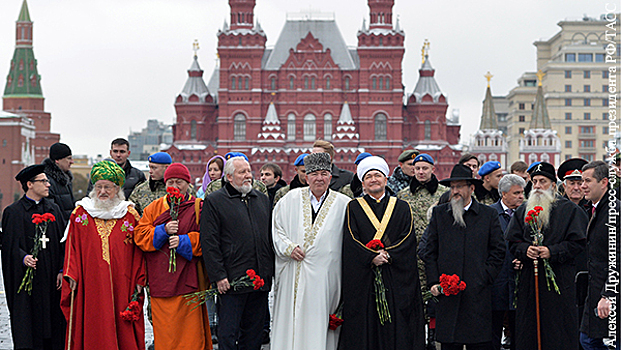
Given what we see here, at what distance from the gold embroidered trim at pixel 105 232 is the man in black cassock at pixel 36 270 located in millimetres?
766

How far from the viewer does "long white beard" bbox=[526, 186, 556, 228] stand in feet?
20.6

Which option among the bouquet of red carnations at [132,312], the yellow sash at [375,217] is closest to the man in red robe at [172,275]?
the bouquet of red carnations at [132,312]

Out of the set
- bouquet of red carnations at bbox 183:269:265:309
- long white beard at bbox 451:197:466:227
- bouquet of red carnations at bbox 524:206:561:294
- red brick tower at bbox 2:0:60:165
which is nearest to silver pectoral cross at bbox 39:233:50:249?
bouquet of red carnations at bbox 183:269:265:309

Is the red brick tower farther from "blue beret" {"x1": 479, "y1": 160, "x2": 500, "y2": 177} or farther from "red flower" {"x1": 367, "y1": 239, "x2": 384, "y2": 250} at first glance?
"red flower" {"x1": 367, "y1": 239, "x2": 384, "y2": 250}

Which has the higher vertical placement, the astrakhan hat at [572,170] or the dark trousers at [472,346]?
the astrakhan hat at [572,170]

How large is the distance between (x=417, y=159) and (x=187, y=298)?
9.42ft

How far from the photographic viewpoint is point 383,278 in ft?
19.5

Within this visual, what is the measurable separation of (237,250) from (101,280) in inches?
46.7

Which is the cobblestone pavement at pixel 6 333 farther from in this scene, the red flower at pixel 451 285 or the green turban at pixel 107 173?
the red flower at pixel 451 285

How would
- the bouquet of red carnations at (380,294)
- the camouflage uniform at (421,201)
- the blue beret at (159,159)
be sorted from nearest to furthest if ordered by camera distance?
the bouquet of red carnations at (380,294)
the camouflage uniform at (421,201)
the blue beret at (159,159)

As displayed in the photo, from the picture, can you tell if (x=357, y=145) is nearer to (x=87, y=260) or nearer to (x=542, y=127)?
(x=542, y=127)

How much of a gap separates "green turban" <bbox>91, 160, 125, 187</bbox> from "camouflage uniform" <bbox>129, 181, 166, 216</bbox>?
3.82 ft

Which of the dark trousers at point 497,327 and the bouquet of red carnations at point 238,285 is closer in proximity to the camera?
the bouquet of red carnations at point 238,285

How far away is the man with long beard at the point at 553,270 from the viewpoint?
6.14m
